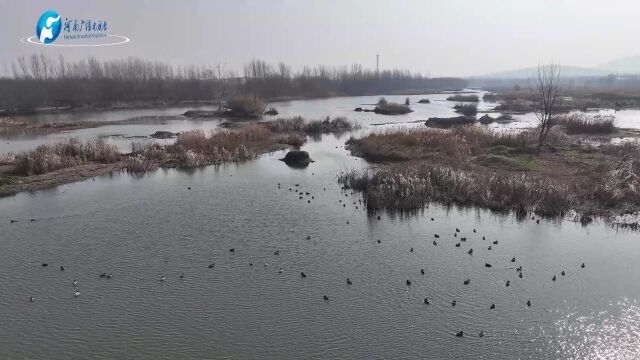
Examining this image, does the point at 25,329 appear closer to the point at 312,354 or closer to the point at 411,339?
the point at 312,354

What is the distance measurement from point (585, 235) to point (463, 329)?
9.97 metres

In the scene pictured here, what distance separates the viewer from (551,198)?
72.3ft

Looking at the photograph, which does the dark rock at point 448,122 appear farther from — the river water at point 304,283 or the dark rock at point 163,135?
the river water at point 304,283

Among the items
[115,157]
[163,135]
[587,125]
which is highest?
[163,135]

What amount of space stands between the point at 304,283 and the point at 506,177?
15633mm

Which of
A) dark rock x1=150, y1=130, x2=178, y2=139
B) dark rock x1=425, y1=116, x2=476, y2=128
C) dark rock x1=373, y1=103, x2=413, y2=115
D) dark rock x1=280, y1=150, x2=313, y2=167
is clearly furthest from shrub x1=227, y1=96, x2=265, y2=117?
dark rock x1=280, y1=150, x2=313, y2=167

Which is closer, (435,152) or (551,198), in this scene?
(551,198)

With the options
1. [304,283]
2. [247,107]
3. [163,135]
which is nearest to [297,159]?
[304,283]

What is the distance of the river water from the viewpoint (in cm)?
1166

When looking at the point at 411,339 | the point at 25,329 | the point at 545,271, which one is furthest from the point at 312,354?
the point at 545,271

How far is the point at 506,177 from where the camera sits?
2525cm

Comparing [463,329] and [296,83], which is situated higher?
[296,83]

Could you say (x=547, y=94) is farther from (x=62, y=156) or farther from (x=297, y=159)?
(x=62, y=156)

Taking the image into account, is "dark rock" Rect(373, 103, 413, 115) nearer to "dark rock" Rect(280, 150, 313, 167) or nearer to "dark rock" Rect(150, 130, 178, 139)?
"dark rock" Rect(150, 130, 178, 139)
